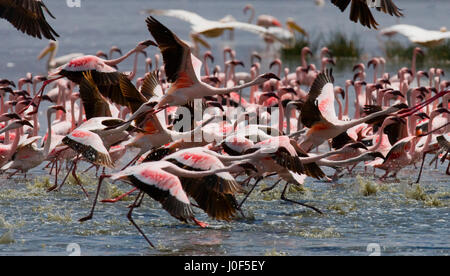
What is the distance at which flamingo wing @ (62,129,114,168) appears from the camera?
28.9ft

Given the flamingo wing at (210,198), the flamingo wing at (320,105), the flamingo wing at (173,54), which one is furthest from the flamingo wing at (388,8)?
the flamingo wing at (210,198)

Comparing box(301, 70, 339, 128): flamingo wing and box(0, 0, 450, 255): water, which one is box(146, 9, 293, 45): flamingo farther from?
box(301, 70, 339, 128): flamingo wing

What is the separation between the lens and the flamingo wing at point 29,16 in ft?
29.6

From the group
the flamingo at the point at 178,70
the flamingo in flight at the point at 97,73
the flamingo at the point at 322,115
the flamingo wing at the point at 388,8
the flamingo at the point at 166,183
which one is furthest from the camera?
the flamingo in flight at the point at 97,73

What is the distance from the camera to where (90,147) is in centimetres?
888

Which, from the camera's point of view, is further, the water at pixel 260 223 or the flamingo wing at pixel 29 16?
the flamingo wing at pixel 29 16

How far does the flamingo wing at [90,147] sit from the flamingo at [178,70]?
3.79 feet

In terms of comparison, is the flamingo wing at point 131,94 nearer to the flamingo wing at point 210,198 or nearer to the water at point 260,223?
the water at point 260,223

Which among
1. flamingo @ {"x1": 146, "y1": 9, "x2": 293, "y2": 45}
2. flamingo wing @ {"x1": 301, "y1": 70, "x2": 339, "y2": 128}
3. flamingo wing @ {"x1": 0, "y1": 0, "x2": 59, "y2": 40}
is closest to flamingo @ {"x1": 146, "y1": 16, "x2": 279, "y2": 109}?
flamingo wing @ {"x1": 301, "y1": 70, "x2": 339, "y2": 128}

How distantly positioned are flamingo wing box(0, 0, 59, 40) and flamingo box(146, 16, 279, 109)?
3.42 ft

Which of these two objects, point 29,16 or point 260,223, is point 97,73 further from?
point 260,223

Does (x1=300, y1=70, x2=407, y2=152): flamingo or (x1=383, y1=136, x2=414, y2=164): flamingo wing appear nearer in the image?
(x1=300, y1=70, x2=407, y2=152): flamingo

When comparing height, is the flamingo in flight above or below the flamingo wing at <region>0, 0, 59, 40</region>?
below

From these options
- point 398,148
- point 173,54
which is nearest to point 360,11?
point 173,54
